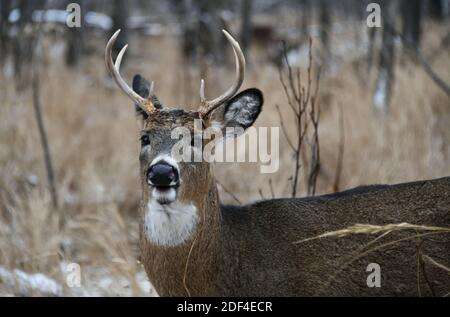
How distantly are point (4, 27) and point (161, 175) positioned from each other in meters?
6.93

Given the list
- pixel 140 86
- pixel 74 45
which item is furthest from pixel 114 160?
pixel 74 45

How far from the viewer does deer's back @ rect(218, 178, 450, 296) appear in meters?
3.58

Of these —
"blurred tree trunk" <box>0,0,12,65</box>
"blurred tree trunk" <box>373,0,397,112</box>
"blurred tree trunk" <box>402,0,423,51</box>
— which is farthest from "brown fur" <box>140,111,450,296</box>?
"blurred tree trunk" <box>402,0,423,51</box>

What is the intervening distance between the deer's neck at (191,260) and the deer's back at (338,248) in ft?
0.26

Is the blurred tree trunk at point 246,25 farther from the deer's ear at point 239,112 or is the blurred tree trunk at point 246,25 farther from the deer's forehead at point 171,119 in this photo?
the deer's forehead at point 171,119

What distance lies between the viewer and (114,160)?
8555mm

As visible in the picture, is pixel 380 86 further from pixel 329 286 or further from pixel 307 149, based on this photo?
pixel 329 286

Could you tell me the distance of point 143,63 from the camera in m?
18.9

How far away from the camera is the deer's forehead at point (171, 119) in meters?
3.70

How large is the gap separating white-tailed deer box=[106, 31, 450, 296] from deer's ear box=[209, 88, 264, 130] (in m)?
0.11

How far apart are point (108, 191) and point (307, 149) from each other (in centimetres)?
227

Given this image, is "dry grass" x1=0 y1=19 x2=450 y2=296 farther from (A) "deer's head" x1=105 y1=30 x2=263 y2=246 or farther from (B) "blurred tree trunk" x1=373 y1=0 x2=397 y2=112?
(A) "deer's head" x1=105 y1=30 x2=263 y2=246

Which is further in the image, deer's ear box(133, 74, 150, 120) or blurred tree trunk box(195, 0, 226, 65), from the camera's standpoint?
blurred tree trunk box(195, 0, 226, 65)
